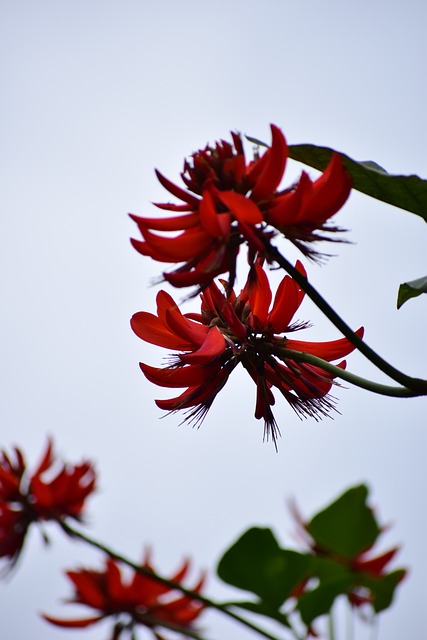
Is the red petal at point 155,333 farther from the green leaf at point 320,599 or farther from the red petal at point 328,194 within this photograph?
the green leaf at point 320,599

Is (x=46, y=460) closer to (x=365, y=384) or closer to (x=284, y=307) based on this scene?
(x=284, y=307)

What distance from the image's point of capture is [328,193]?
69 cm

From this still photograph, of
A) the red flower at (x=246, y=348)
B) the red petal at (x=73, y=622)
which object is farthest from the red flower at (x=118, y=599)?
the red flower at (x=246, y=348)

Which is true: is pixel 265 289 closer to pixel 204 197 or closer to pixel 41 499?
pixel 204 197

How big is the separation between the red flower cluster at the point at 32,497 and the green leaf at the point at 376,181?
4.50 ft

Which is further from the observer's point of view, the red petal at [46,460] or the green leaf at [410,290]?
the red petal at [46,460]

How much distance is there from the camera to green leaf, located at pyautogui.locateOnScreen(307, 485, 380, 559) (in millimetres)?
1541

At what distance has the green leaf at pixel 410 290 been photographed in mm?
763

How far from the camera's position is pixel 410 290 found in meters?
0.78

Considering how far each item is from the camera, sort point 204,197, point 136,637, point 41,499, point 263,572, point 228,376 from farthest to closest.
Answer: point 41,499 → point 136,637 → point 263,572 → point 228,376 → point 204,197

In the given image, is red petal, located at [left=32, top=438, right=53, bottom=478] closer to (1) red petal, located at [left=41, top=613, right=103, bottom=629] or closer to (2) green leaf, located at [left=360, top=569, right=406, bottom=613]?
(1) red petal, located at [left=41, top=613, right=103, bottom=629]

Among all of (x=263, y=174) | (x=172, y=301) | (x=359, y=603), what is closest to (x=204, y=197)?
(x=263, y=174)

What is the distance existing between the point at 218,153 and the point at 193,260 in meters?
0.10

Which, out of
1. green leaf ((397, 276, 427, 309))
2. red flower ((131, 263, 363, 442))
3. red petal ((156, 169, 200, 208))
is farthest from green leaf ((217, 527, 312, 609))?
red petal ((156, 169, 200, 208))
